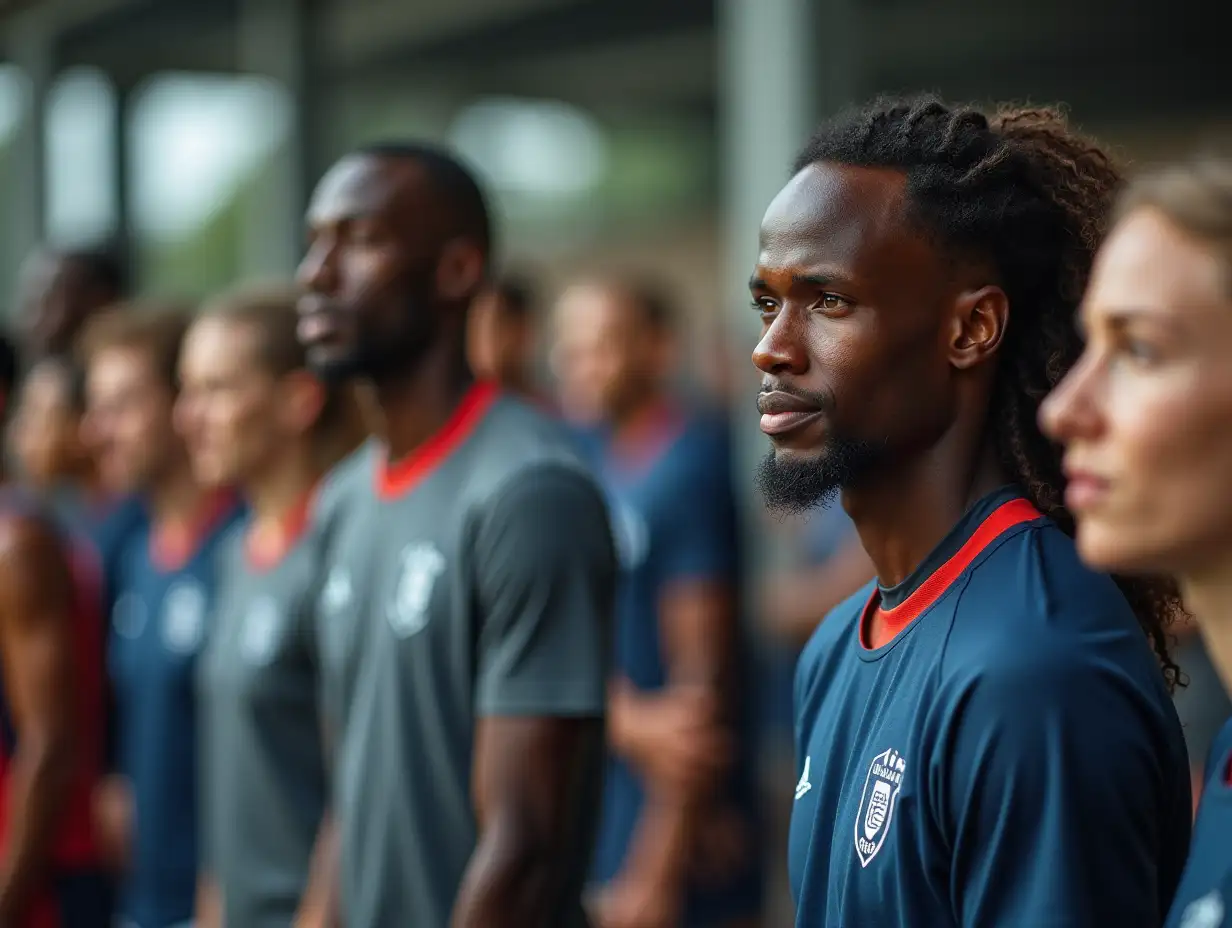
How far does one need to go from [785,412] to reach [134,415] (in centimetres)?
322

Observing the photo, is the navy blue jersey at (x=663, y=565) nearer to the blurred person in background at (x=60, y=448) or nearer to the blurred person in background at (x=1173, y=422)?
the blurred person in background at (x=60, y=448)

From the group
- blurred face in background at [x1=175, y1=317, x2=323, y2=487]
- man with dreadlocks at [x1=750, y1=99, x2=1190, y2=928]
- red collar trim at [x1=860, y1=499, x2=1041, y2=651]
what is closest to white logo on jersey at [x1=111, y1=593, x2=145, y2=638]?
blurred face in background at [x1=175, y1=317, x2=323, y2=487]

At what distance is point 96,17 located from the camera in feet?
35.4

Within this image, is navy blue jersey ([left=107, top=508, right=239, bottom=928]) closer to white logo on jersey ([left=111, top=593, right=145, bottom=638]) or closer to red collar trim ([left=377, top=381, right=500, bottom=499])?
white logo on jersey ([left=111, top=593, right=145, bottom=638])

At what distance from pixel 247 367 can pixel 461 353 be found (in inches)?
37.1

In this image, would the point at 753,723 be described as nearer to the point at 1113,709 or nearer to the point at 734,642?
the point at 734,642

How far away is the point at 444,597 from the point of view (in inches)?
124

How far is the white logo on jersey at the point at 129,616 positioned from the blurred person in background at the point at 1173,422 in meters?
3.61

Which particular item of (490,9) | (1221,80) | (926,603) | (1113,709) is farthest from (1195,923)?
(1221,80)

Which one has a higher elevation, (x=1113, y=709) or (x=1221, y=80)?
(x=1221, y=80)

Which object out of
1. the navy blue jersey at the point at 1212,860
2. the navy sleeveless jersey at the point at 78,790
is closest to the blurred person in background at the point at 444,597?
the navy sleeveless jersey at the point at 78,790

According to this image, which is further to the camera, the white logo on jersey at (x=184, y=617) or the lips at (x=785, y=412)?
the white logo on jersey at (x=184, y=617)

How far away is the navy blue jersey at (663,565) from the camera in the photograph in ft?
18.0

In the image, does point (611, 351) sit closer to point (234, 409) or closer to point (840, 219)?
point (234, 409)
